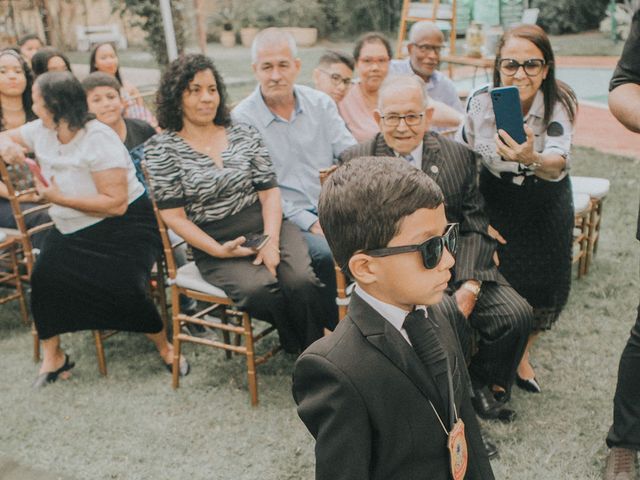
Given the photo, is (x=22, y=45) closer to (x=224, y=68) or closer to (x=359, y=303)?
(x=359, y=303)

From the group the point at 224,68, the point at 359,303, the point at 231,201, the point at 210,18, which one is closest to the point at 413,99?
the point at 231,201

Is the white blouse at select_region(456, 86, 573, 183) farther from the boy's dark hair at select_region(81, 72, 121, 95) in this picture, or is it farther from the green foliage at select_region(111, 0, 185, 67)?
the green foliage at select_region(111, 0, 185, 67)

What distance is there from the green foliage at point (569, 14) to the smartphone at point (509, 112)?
62.1 ft

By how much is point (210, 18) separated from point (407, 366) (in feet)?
72.5

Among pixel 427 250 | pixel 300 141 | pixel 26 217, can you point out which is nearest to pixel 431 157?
pixel 300 141

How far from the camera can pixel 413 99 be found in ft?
9.05

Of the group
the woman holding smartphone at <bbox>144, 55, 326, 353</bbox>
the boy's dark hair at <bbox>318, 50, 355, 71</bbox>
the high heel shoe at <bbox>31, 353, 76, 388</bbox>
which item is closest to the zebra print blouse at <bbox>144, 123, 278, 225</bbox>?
the woman holding smartphone at <bbox>144, 55, 326, 353</bbox>

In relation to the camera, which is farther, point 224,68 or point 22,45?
point 224,68

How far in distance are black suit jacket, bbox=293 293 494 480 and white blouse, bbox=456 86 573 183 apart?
1627mm

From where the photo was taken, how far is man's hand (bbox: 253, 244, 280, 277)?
318 cm

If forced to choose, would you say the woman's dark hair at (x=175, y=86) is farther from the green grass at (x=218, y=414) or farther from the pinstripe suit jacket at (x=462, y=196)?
the green grass at (x=218, y=414)

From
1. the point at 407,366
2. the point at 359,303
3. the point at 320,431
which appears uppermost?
the point at 359,303

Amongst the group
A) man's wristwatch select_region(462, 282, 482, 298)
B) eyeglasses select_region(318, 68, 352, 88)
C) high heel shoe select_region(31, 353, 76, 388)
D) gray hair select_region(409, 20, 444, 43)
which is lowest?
high heel shoe select_region(31, 353, 76, 388)

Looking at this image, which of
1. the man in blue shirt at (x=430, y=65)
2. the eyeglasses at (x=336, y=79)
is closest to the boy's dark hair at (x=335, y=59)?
the eyeglasses at (x=336, y=79)
